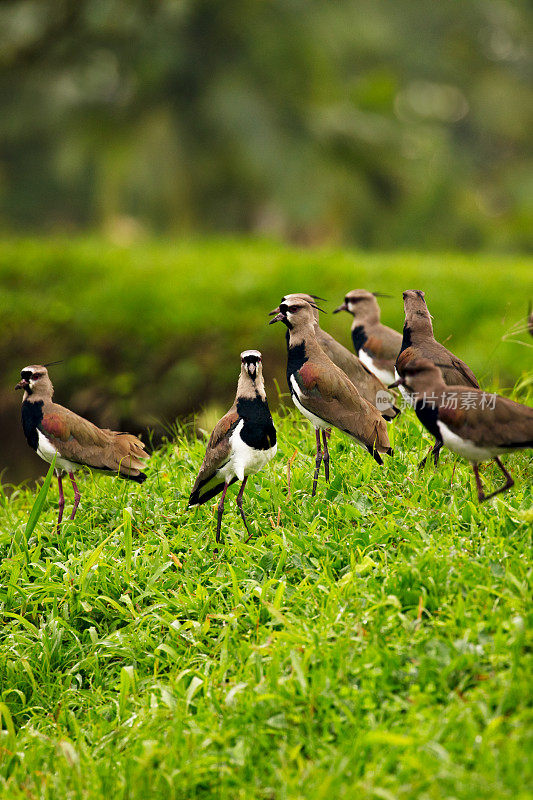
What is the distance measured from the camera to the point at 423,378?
3693 mm

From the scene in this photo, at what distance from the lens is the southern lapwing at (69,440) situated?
15.1 ft

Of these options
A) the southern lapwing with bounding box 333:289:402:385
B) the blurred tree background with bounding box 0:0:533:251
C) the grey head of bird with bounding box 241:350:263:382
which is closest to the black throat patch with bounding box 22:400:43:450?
the grey head of bird with bounding box 241:350:263:382

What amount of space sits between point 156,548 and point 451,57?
12.4m

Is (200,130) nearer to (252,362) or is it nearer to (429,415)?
(252,362)

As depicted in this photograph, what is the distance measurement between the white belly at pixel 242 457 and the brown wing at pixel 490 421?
0.99 m

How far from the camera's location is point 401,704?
298cm

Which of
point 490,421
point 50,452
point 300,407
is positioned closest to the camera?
point 490,421

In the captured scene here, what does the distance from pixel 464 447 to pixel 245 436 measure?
112 cm

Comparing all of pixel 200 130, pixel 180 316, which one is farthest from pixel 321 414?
pixel 200 130

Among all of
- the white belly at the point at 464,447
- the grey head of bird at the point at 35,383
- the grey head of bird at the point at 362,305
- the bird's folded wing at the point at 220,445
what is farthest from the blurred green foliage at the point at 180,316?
the white belly at the point at 464,447

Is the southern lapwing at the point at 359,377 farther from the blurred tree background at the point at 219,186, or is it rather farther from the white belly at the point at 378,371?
the blurred tree background at the point at 219,186

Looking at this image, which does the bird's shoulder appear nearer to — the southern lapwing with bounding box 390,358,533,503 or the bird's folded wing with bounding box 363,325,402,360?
the southern lapwing with bounding box 390,358,533,503

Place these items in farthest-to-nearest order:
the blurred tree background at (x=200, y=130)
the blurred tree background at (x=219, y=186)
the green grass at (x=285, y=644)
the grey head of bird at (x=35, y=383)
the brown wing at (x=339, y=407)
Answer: the blurred tree background at (x=200, y=130)
the blurred tree background at (x=219, y=186)
the grey head of bird at (x=35, y=383)
the brown wing at (x=339, y=407)
the green grass at (x=285, y=644)

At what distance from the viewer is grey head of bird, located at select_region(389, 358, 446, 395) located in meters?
3.66
